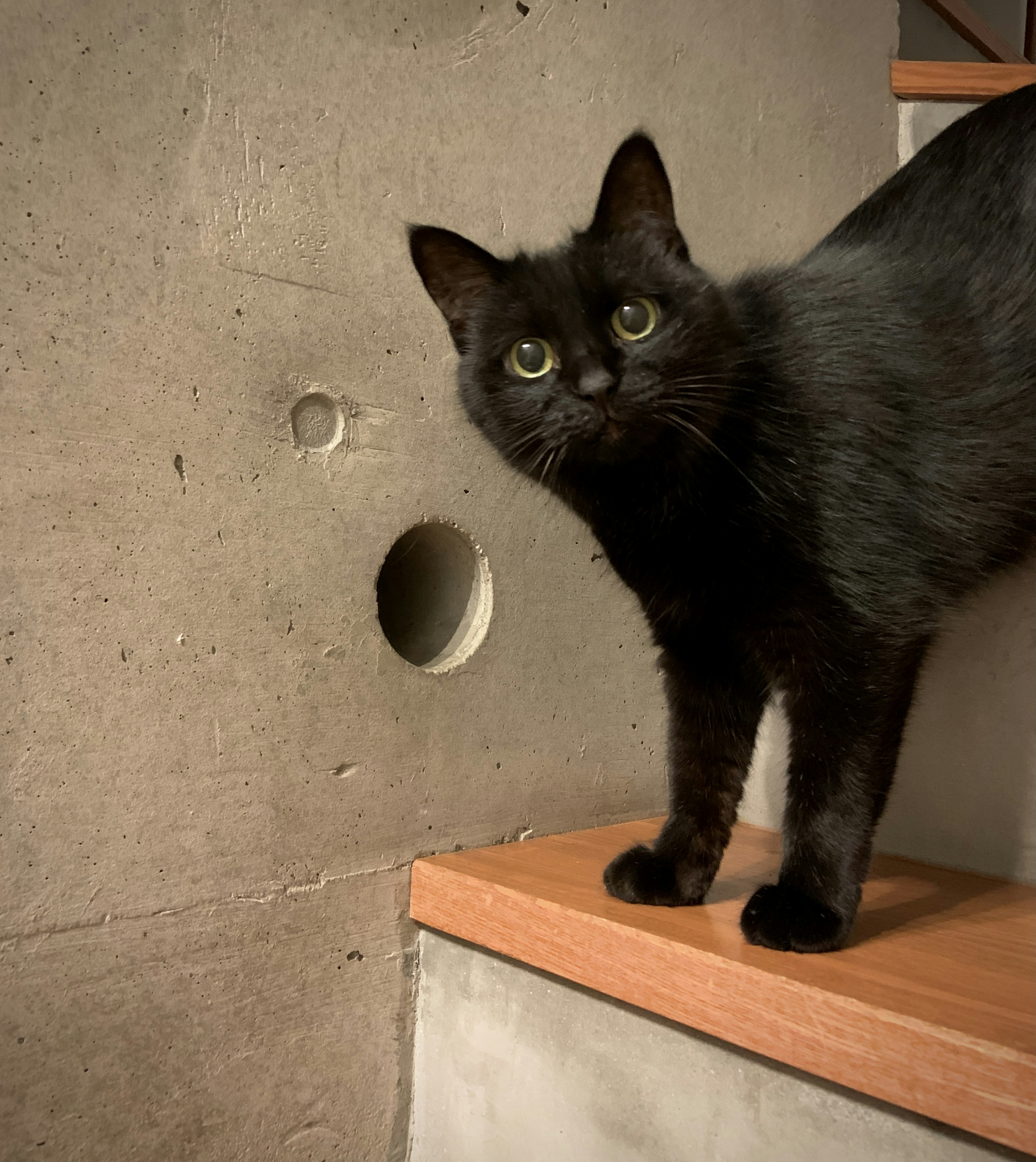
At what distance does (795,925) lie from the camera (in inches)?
31.3

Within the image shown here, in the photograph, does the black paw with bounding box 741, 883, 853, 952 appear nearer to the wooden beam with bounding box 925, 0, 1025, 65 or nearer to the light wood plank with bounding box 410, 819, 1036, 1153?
the light wood plank with bounding box 410, 819, 1036, 1153

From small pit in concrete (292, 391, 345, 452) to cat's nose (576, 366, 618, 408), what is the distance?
382 mm

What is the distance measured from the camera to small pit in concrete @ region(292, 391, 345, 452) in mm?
1070

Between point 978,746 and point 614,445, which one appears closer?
point 614,445

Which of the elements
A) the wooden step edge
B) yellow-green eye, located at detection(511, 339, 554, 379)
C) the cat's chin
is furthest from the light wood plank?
yellow-green eye, located at detection(511, 339, 554, 379)

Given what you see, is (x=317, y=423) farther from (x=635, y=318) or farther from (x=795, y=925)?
(x=795, y=925)

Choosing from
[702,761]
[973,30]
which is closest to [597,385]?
[702,761]

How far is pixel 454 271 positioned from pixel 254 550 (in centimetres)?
39

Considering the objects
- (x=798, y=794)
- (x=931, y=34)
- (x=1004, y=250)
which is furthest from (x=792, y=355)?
(x=931, y=34)

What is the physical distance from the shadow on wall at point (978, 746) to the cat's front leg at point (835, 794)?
251 millimetres

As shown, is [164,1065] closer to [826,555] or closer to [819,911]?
[819,911]

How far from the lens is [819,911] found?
2.64 ft

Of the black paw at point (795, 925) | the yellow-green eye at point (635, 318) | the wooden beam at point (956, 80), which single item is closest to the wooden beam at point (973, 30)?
the wooden beam at point (956, 80)

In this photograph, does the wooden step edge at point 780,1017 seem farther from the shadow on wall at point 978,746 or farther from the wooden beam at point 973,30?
the wooden beam at point 973,30
